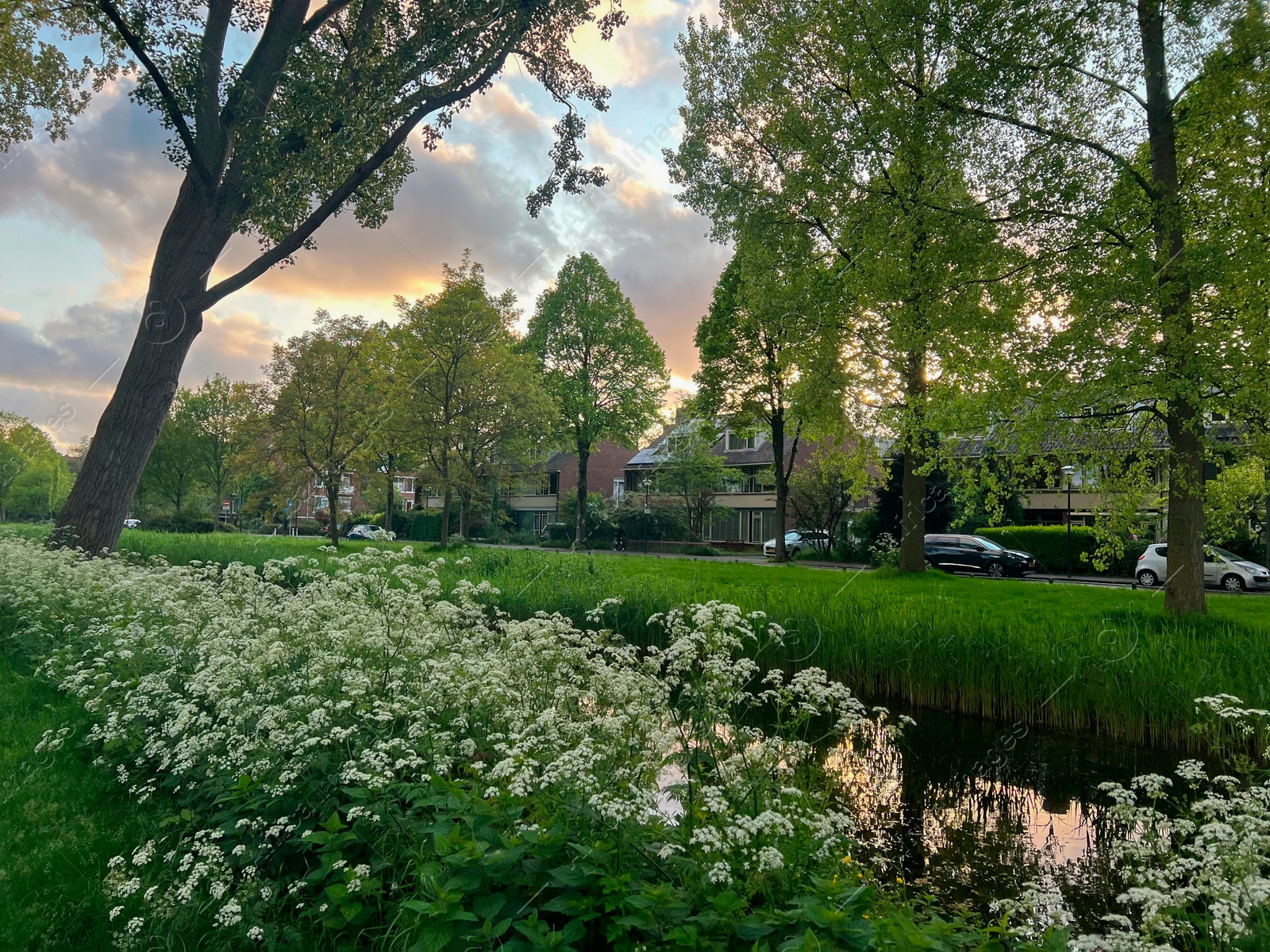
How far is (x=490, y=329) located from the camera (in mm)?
28625

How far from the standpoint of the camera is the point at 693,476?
44094mm

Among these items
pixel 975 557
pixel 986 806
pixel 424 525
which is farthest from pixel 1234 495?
pixel 424 525

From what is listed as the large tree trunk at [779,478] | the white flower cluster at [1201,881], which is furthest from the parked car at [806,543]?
the white flower cluster at [1201,881]

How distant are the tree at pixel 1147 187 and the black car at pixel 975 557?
1848cm

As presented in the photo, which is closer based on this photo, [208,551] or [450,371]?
[208,551]

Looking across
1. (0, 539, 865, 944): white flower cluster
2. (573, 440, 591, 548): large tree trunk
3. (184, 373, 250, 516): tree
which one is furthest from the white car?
(184, 373, 250, 516): tree

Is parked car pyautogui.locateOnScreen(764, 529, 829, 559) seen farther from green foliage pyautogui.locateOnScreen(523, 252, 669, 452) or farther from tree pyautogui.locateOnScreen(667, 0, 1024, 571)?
tree pyautogui.locateOnScreen(667, 0, 1024, 571)

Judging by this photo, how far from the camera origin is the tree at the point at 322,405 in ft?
97.1

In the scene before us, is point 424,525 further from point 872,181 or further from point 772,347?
point 872,181

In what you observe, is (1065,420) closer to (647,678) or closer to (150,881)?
(647,678)

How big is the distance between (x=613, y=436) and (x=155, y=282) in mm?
32047

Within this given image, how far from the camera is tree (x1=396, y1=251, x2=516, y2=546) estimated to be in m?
27.8

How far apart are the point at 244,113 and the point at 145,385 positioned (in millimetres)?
4956

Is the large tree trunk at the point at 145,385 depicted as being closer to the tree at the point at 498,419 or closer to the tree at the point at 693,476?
the tree at the point at 498,419
